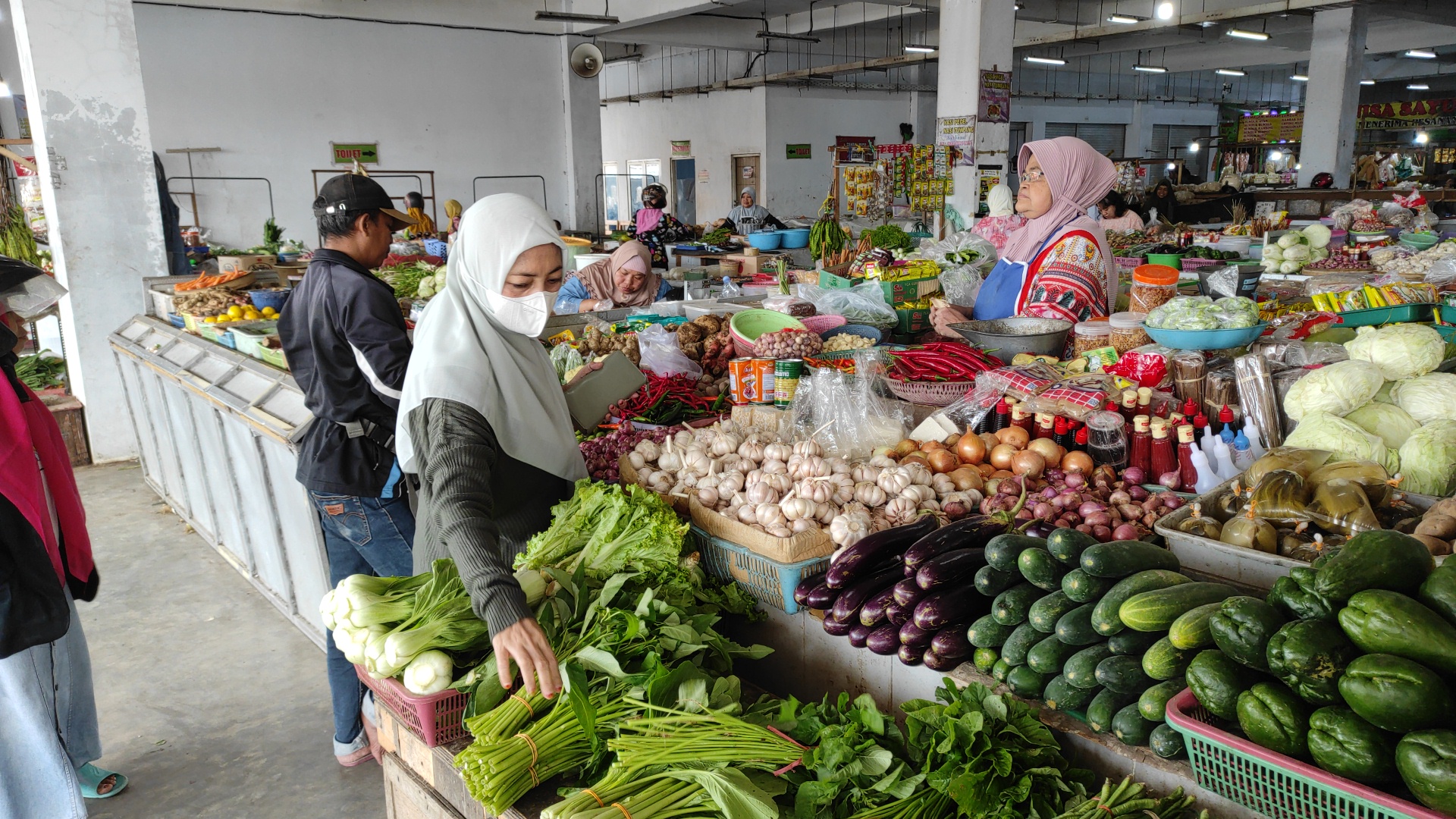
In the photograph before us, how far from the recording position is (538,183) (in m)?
15.5

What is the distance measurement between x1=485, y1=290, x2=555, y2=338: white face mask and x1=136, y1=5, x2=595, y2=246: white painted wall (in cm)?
1282

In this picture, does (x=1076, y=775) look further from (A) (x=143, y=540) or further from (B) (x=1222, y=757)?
(A) (x=143, y=540)

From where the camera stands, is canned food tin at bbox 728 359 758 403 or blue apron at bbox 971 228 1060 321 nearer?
canned food tin at bbox 728 359 758 403

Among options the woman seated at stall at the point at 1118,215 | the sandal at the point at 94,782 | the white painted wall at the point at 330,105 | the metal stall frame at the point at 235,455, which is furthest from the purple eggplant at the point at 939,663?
the white painted wall at the point at 330,105

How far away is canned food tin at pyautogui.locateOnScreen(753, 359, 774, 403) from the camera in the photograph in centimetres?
342

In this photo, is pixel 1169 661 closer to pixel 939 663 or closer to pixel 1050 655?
pixel 1050 655

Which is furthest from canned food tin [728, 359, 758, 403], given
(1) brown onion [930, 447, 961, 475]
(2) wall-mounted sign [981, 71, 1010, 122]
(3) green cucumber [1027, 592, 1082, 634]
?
(2) wall-mounted sign [981, 71, 1010, 122]

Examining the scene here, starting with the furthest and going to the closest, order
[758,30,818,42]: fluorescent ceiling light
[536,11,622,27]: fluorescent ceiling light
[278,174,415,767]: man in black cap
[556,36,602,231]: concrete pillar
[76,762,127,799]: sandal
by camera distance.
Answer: [758,30,818,42]: fluorescent ceiling light
[556,36,602,231]: concrete pillar
[536,11,622,27]: fluorescent ceiling light
[76,762,127,799]: sandal
[278,174,415,767]: man in black cap

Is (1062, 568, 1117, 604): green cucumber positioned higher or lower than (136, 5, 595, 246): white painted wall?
lower

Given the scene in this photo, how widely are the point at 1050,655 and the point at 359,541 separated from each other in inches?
91.0

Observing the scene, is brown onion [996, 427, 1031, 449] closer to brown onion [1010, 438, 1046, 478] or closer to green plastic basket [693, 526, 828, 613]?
brown onion [1010, 438, 1046, 478]

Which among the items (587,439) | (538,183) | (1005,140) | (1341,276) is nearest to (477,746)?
(587,439)

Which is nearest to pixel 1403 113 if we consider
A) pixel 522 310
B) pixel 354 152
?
pixel 354 152

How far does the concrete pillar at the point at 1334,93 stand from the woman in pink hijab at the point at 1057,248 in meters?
12.5
